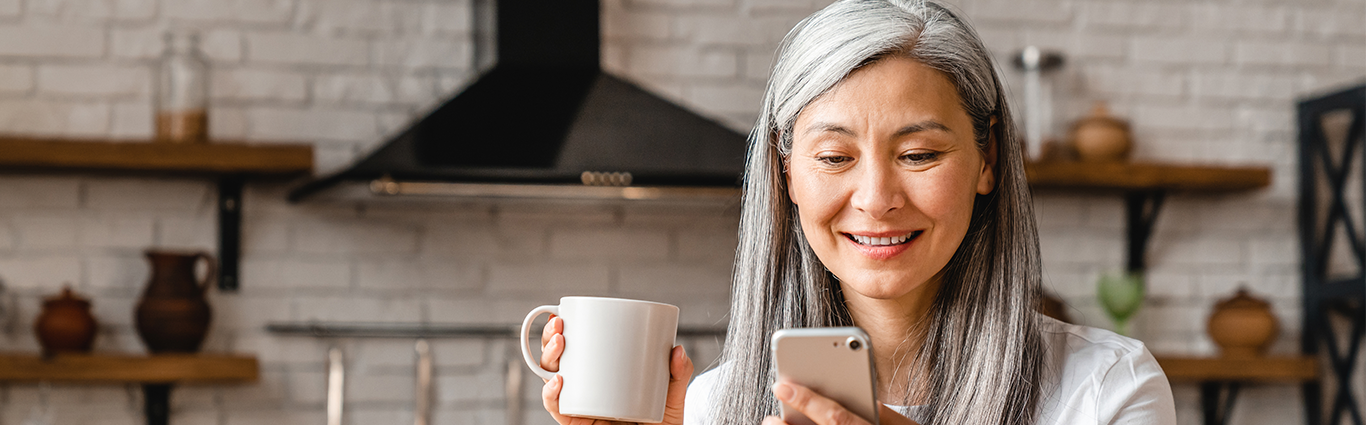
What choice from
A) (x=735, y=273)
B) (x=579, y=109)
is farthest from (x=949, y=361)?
(x=579, y=109)

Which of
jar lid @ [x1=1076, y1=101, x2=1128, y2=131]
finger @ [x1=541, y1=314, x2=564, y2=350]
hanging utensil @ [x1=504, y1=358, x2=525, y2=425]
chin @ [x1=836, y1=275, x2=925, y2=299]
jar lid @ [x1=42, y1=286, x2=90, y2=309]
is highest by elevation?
jar lid @ [x1=1076, y1=101, x2=1128, y2=131]

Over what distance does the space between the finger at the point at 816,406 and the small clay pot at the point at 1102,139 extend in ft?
7.15

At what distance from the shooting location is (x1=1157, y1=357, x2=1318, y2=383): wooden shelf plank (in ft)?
9.20

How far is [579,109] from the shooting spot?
2.21m

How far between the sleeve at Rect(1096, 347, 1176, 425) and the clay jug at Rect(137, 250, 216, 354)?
74.8 inches

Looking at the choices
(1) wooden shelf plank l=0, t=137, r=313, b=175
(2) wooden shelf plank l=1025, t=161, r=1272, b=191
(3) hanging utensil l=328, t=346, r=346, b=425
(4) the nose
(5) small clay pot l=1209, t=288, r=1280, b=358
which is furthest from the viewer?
(5) small clay pot l=1209, t=288, r=1280, b=358

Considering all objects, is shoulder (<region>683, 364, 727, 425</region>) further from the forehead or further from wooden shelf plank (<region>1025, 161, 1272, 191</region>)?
wooden shelf plank (<region>1025, 161, 1272, 191</region>)

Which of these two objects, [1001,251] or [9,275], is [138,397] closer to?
[9,275]

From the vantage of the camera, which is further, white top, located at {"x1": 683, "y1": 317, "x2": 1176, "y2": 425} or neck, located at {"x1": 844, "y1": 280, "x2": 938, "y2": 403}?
neck, located at {"x1": 844, "y1": 280, "x2": 938, "y2": 403}

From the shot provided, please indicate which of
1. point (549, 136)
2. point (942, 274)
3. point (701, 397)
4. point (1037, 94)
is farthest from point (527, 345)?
point (1037, 94)

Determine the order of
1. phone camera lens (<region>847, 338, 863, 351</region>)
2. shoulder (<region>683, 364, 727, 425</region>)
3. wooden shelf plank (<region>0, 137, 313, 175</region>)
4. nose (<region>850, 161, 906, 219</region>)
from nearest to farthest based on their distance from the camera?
phone camera lens (<region>847, 338, 863, 351</region>) < nose (<region>850, 161, 906, 219</region>) < shoulder (<region>683, 364, 727, 425</region>) < wooden shelf plank (<region>0, 137, 313, 175</region>)

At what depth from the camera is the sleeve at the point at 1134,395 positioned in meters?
0.96

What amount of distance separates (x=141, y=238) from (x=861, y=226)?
1.96 meters

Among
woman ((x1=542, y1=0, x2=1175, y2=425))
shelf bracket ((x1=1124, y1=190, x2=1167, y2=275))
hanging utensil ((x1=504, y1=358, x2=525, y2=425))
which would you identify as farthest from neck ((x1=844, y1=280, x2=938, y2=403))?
shelf bracket ((x1=1124, y1=190, x2=1167, y2=275))
